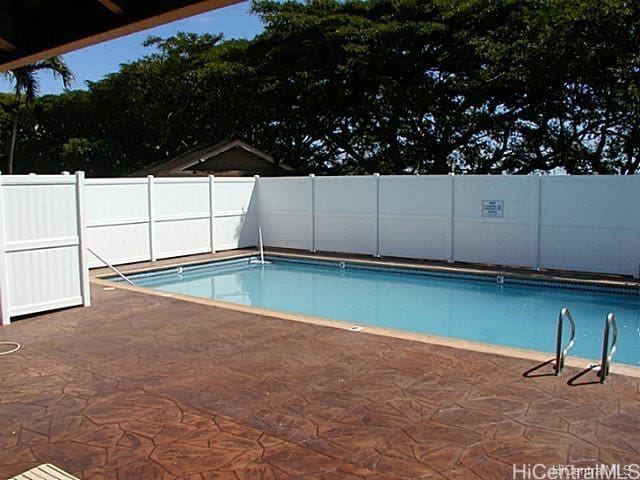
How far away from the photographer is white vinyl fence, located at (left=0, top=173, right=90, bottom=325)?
7117mm

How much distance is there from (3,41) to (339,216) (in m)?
10.9

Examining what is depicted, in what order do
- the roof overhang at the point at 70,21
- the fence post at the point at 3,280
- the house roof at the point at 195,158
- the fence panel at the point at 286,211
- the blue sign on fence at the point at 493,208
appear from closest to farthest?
the roof overhang at the point at 70,21
the fence post at the point at 3,280
the blue sign on fence at the point at 493,208
the fence panel at the point at 286,211
the house roof at the point at 195,158

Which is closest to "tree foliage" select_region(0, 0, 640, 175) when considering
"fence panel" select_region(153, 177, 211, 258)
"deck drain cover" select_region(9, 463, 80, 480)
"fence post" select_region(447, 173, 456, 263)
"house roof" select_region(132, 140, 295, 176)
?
"house roof" select_region(132, 140, 295, 176)

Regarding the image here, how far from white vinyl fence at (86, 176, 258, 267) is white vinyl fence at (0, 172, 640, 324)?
1.0 inches

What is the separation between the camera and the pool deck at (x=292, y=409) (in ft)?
12.1

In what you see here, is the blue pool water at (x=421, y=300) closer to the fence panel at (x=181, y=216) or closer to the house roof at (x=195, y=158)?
the fence panel at (x=181, y=216)

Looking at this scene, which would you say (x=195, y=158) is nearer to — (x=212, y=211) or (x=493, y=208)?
(x=212, y=211)

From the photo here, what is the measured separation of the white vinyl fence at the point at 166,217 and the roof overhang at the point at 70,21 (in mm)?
8376

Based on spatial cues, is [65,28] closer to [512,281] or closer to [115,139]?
[512,281]

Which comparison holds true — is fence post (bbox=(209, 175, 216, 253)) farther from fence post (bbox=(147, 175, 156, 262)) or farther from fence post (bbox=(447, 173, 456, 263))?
fence post (bbox=(447, 173, 456, 263))

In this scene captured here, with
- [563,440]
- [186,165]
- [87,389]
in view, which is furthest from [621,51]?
[87,389]

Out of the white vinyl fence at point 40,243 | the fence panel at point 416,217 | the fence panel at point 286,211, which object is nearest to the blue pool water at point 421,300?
the fence panel at point 416,217

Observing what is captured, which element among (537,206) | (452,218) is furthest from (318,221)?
(537,206)

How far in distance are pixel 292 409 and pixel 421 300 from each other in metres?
6.94
